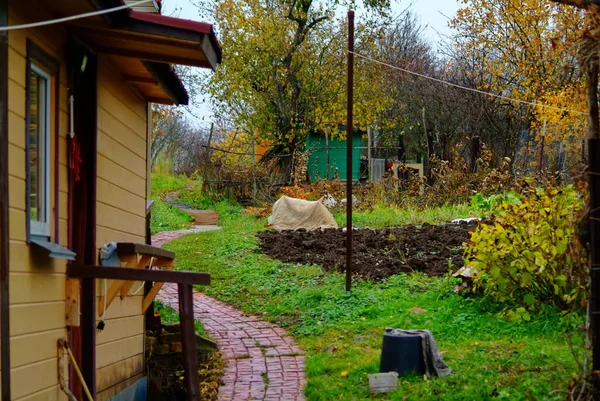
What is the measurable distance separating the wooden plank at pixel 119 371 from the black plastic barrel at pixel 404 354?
2.45 meters

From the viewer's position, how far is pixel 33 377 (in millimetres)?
4477

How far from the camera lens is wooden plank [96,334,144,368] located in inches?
240

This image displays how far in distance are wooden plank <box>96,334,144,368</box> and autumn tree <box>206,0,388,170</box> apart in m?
18.0

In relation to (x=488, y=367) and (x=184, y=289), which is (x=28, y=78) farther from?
(x=488, y=367)

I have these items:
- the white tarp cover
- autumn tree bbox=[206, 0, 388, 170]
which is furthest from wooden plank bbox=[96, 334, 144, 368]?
autumn tree bbox=[206, 0, 388, 170]

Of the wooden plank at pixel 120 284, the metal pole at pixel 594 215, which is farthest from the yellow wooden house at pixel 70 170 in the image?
the metal pole at pixel 594 215

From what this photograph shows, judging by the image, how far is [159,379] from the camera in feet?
26.3

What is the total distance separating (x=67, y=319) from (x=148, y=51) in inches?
87.6

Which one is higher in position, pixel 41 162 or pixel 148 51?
pixel 148 51

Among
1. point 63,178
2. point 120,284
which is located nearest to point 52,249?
point 63,178

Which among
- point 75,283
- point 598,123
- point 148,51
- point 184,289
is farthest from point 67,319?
point 598,123

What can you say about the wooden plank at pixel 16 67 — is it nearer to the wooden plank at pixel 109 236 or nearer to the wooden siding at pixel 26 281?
the wooden siding at pixel 26 281

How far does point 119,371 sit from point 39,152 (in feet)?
8.84

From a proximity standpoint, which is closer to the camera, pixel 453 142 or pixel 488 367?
pixel 488 367
